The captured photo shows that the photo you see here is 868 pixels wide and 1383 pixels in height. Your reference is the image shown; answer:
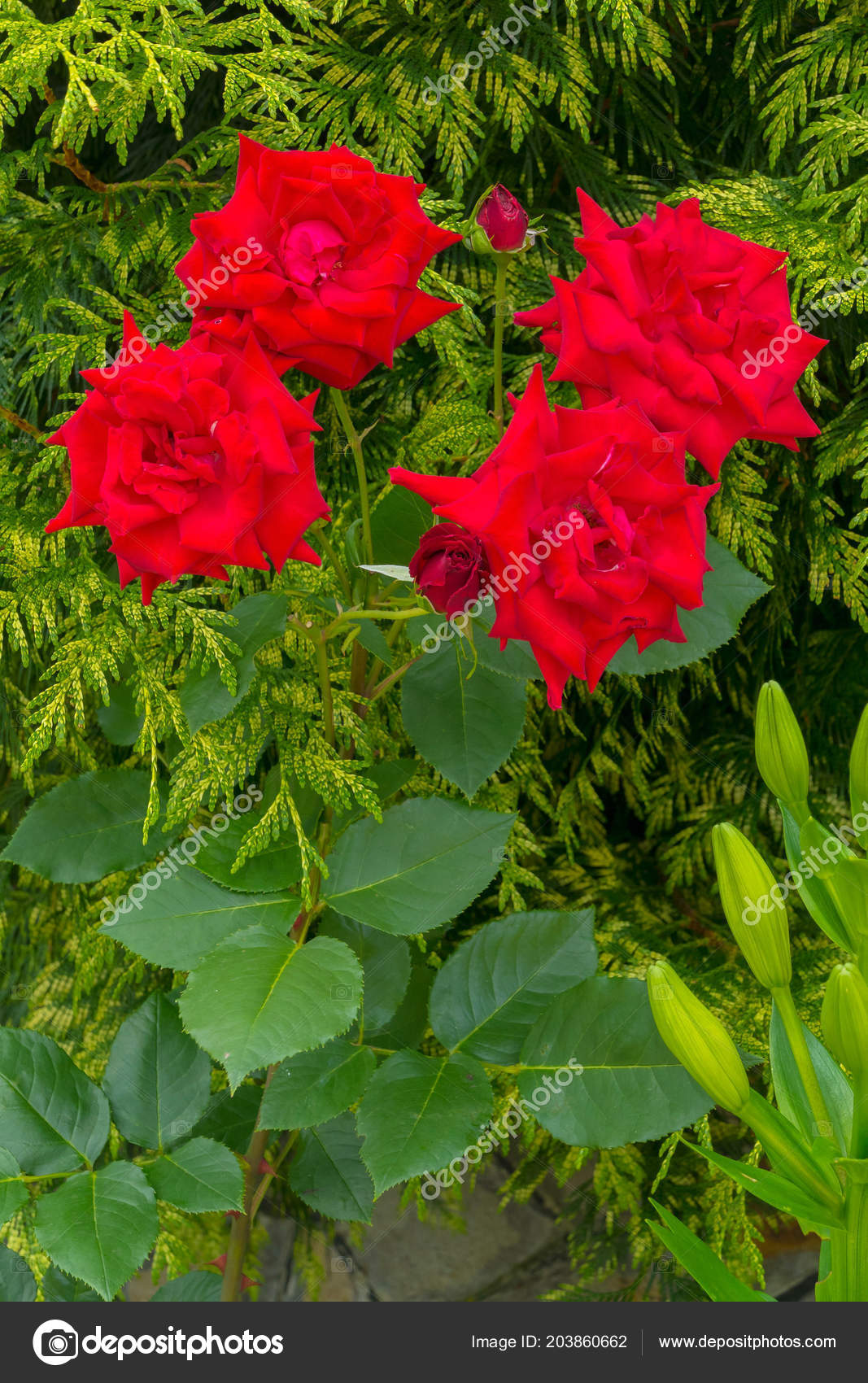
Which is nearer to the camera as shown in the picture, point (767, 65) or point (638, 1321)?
point (638, 1321)

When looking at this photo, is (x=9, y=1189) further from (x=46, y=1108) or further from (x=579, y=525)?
(x=579, y=525)

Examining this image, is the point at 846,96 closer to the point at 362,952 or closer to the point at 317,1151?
the point at 362,952

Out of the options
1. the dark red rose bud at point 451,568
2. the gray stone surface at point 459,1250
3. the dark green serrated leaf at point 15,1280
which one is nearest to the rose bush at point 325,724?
the dark red rose bud at point 451,568

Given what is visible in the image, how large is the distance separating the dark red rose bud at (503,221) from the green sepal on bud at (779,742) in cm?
26

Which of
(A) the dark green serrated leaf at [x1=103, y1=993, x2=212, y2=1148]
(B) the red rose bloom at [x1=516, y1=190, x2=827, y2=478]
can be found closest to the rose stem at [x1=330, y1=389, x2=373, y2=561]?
(B) the red rose bloom at [x1=516, y1=190, x2=827, y2=478]

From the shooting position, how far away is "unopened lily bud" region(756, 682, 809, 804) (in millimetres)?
542

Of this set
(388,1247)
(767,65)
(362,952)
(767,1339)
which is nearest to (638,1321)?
(767,1339)

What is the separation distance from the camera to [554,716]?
3.11 ft

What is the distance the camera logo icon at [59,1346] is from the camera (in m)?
0.56

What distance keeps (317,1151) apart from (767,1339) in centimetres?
33

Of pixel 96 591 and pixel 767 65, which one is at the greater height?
pixel 767 65

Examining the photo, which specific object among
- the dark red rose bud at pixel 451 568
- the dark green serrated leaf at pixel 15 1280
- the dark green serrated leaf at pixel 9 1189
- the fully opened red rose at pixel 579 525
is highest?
the fully opened red rose at pixel 579 525

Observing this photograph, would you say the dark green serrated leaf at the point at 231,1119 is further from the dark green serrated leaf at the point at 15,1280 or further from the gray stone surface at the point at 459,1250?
the gray stone surface at the point at 459,1250

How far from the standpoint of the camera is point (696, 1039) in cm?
48
